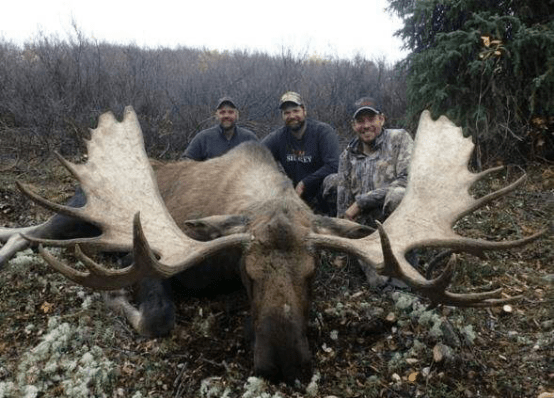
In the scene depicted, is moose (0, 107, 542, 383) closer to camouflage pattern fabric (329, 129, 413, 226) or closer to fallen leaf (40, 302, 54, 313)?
fallen leaf (40, 302, 54, 313)

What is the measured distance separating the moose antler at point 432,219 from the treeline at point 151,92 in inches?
170

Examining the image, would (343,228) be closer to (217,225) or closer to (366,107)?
(217,225)

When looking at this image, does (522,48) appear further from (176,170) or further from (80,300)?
(80,300)

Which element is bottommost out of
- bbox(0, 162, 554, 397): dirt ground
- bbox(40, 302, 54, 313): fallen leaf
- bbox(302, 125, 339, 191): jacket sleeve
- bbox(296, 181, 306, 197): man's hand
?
bbox(0, 162, 554, 397): dirt ground

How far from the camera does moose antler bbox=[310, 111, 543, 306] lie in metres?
2.72

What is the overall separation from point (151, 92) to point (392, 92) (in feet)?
15.3

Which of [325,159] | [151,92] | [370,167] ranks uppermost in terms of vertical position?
[151,92]

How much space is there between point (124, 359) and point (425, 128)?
2653 mm

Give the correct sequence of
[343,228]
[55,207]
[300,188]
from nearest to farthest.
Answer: [55,207] < [343,228] < [300,188]

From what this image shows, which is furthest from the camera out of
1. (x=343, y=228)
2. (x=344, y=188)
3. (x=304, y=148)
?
(x=304, y=148)

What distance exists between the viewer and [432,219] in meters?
3.30

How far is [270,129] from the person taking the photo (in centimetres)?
867

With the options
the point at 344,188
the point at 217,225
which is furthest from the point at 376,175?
the point at 217,225

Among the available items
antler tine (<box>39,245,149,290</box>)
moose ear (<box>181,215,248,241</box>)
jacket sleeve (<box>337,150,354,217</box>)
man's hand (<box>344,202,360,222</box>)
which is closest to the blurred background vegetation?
jacket sleeve (<box>337,150,354,217</box>)
